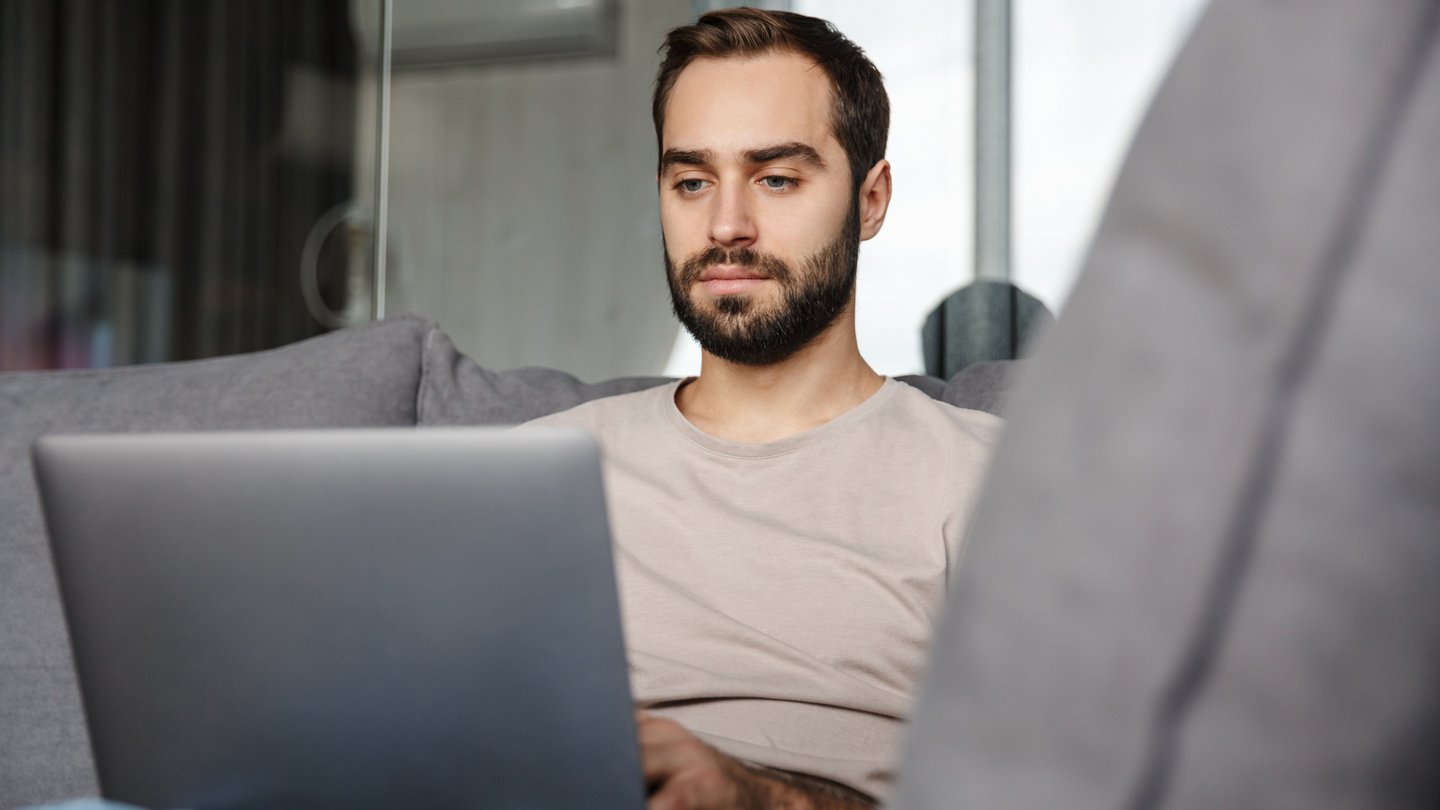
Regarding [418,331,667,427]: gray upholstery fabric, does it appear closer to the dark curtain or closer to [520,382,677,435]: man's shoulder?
[520,382,677,435]: man's shoulder

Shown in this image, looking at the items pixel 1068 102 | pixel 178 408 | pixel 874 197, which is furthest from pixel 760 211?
pixel 1068 102

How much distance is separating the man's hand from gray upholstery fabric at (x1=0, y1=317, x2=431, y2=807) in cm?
76

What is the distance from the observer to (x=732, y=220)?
139 centimetres

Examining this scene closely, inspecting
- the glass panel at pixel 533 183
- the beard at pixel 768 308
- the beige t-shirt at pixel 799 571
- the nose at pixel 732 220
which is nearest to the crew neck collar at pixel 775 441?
the beige t-shirt at pixel 799 571

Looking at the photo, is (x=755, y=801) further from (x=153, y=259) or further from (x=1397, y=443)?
(x=153, y=259)

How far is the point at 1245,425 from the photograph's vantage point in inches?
9.7

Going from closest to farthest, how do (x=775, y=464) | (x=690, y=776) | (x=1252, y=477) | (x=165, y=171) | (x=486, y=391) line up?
(x=1252, y=477) → (x=690, y=776) → (x=775, y=464) → (x=486, y=391) → (x=165, y=171)

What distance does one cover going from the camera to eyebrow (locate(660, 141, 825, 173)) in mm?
1395

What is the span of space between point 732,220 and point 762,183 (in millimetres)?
69

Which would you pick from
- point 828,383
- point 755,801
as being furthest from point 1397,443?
point 828,383

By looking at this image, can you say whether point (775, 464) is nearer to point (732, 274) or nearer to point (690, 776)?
Result: point (732, 274)

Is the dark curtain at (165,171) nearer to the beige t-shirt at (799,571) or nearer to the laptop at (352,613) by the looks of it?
the beige t-shirt at (799,571)

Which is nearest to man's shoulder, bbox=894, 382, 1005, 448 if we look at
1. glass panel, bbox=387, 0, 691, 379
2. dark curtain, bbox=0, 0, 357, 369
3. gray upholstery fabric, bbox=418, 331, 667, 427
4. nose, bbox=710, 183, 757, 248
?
nose, bbox=710, 183, 757, 248

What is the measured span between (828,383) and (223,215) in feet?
9.09
